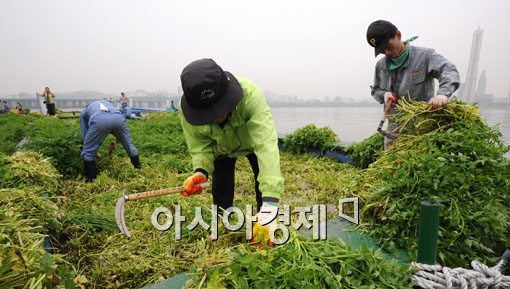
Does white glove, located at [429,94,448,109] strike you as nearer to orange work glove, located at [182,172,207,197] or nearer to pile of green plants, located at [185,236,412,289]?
pile of green plants, located at [185,236,412,289]

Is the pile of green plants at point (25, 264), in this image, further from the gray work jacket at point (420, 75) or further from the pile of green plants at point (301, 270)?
the gray work jacket at point (420, 75)

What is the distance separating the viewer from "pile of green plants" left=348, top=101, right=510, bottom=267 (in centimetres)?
188

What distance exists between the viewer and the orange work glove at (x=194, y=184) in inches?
Result: 85.0

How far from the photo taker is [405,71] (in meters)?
3.29

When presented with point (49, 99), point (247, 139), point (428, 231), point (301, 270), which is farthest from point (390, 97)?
point (49, 99)

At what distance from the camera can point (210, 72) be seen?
173 cm

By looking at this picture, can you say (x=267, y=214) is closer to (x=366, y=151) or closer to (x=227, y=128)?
(x=227, y=128)

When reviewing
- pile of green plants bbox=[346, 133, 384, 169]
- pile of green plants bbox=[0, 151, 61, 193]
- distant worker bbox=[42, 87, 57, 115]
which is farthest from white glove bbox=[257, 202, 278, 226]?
distant worker bbox=[42, 87, 57, 115]

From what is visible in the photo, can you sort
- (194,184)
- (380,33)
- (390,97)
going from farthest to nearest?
(390,97), (380,33), (194,184)

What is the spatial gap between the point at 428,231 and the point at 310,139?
5.09m

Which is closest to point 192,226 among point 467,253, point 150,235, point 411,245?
point 150,235

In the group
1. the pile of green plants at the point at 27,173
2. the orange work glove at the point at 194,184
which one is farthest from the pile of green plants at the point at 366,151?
the pile of green plants at the point at 27,173

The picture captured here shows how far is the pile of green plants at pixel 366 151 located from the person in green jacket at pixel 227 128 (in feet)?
8.81

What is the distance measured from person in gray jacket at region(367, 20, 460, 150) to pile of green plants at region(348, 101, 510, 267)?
323 millimetres
